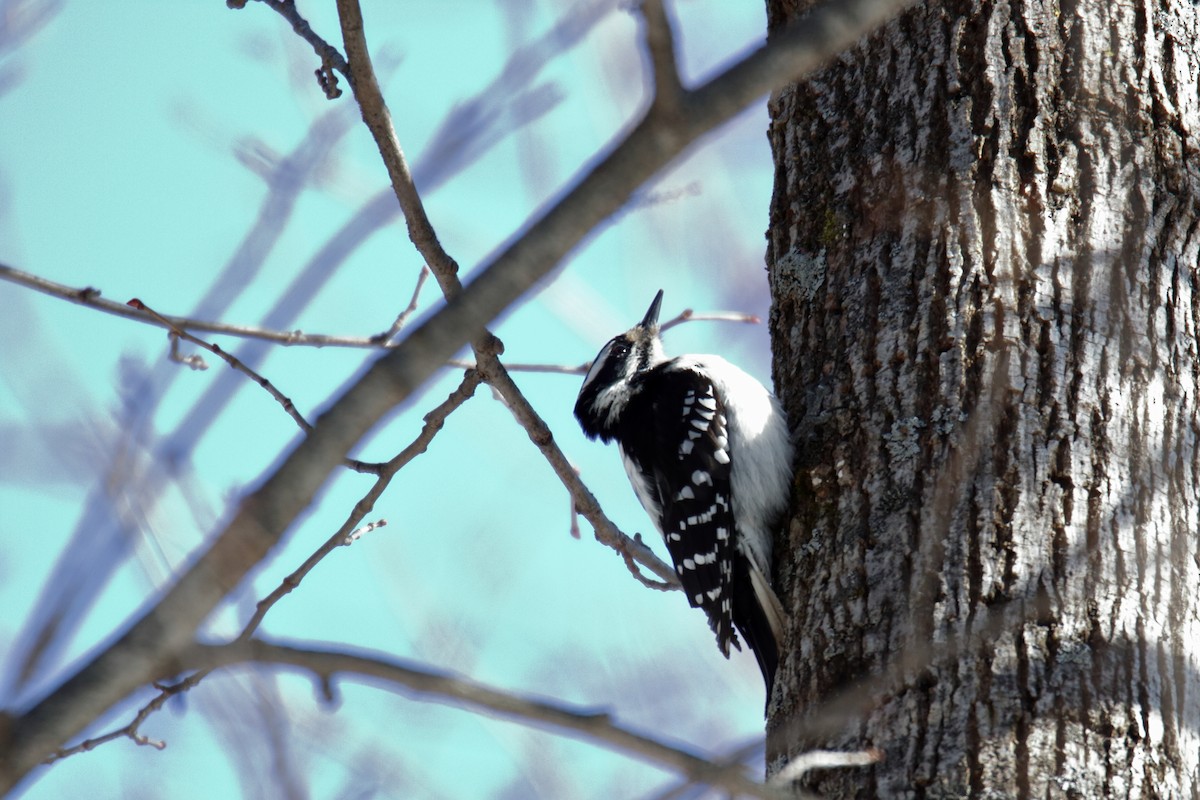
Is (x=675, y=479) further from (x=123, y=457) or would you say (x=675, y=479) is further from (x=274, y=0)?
(x=123, y=457)

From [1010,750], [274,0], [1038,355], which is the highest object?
[274,0]

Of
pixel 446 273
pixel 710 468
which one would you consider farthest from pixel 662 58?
→ pixel 710 468

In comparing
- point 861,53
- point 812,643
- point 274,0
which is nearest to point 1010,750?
point 812,643

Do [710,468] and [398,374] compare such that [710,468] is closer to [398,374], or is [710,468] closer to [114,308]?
[114,308]

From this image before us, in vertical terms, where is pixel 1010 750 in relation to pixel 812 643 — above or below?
below

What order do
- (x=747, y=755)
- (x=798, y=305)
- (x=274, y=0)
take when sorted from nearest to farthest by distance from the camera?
(x=747, y=755) → (x=274, y=0) → (x=798, y=305)

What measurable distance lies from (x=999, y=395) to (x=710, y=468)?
1582 mm

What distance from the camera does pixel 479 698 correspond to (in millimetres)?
1584

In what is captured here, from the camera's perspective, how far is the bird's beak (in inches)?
224

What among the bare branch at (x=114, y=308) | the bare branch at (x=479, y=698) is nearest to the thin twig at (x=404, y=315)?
the bare branch at (x=114, y=308)

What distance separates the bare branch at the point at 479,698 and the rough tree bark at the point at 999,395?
25.3 inches

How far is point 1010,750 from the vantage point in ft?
8.20

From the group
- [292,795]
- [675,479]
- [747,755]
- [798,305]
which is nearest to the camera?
[747,755]

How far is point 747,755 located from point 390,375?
68 centimetres
